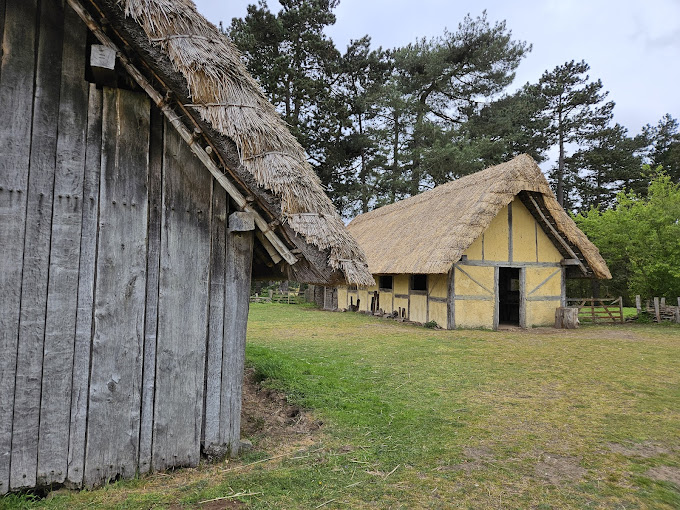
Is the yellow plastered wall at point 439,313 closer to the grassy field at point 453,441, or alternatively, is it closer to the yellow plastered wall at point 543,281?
the yellow plastered wall at point 543,281

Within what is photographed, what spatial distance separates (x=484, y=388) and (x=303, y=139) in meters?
21.7

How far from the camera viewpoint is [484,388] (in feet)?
20.4

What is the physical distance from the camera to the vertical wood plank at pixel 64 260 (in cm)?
289

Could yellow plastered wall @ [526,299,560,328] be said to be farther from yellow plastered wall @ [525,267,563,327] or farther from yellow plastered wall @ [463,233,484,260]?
yellow plastered wall @ [463,233,484,260]

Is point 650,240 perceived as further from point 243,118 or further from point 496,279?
point 243,118

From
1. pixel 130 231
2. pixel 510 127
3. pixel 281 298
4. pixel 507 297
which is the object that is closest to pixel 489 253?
pixel 507 297

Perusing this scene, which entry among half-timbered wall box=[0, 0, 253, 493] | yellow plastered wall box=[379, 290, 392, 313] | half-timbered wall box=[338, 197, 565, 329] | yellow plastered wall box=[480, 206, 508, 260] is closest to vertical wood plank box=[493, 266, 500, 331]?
half-timbered wall box=[338, 197, 565, 329]

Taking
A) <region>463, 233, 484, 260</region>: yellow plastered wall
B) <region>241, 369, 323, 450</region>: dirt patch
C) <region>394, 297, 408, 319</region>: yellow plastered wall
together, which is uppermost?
<region>463, 233, 484, 260</region>: yellow plastered wall

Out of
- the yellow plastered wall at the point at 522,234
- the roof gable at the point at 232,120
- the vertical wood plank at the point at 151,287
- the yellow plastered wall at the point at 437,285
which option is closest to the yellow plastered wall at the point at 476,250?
the yellow plastered wall at the point at 437,285

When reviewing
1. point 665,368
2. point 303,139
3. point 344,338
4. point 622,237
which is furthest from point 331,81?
point 665,368

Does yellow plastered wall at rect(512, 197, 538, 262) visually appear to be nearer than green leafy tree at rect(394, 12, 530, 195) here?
Yes

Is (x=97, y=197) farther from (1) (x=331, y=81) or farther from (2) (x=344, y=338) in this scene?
(1) (x=331, y=81)

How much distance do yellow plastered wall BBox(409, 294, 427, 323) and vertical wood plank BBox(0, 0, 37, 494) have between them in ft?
41.2

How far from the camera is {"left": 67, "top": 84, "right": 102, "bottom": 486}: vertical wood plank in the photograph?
2.95 meters
